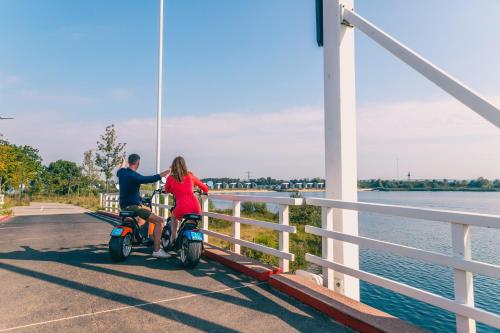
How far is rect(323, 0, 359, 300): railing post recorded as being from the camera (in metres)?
4.63

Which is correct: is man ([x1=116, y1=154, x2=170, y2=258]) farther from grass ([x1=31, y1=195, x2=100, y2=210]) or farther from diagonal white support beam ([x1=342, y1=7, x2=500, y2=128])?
grass ([x1=31, y1=195, x2=100, y2=210])

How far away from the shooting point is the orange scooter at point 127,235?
5824 mm

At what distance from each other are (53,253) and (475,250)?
25923mm

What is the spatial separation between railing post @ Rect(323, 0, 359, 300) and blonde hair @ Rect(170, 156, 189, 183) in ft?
8.00

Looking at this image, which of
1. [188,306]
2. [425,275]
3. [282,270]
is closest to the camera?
[188,306]

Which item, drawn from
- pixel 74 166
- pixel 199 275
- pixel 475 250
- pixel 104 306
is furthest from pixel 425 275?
pixel 74 166

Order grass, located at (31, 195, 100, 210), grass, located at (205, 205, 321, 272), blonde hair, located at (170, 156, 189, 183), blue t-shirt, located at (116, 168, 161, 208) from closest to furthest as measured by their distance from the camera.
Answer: blonde hair, located at (170, 156, 189, 183), blue t-shirt, located at (116, 168, 161, 208), grass, located at (205, 205, 321, 272), grass, located at (31, 195, 100, 210)

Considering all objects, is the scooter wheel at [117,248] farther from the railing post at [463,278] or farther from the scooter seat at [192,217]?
the railing post at [463,278]

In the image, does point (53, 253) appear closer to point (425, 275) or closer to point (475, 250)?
point (425, 275)

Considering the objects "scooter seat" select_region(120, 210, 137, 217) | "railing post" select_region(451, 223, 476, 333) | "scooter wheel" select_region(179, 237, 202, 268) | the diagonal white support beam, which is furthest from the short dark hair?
"railing post" select_region(451, 223, 476, 333)

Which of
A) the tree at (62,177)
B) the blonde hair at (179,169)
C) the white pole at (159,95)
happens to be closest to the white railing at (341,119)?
the blonde hair at (179,169)

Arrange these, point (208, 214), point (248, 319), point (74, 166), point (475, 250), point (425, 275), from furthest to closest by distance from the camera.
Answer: point (74, 166) < point (475, 250) < point (425, 275) < point (208, 214) < point (248, 319)

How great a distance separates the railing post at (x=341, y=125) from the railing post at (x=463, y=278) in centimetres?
180

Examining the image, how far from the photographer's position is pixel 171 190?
19.5 ft
